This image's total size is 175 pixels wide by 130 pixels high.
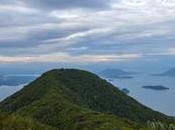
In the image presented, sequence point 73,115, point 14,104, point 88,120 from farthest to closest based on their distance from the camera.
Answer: point 14,104, point 73,115, point 88,120

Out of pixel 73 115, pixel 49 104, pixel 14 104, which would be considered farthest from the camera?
pixel 14 104

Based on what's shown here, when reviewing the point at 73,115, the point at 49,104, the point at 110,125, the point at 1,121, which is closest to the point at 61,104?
the point at 49,104

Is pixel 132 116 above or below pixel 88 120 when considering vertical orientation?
below

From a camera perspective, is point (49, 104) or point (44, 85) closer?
point (49, 104)

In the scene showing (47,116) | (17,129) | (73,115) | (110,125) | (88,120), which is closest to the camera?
(17,129)

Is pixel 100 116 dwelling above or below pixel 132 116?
above

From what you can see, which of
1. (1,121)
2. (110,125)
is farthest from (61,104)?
(1,121)

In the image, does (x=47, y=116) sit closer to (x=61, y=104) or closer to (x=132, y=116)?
(x=61, y=104)

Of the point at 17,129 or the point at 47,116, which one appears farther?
the point at 47,116

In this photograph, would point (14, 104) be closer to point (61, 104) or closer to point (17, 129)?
point (61, 104)
